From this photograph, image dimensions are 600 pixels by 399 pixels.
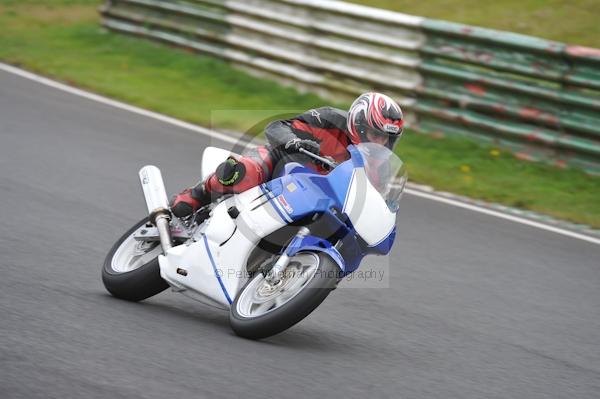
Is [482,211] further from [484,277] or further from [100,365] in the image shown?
[100,365]

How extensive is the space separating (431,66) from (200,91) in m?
3.16

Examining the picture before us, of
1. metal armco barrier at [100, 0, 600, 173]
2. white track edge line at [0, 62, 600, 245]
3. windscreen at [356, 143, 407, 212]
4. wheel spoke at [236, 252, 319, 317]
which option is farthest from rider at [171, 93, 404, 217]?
metal armco barrier at [100, 0, 600, 173]

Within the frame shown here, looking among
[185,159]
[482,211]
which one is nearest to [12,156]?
[185,159]

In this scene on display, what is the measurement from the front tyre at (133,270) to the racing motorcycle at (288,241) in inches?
2.7

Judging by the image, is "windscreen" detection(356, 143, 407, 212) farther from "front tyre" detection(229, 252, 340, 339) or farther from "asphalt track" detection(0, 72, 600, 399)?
"asphalt track" detection(0, 72, 600, 399)

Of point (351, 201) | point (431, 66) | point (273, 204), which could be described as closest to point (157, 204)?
point (273, 204)

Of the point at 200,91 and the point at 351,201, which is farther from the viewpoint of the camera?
the point at 200,91

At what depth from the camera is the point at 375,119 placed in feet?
17.7

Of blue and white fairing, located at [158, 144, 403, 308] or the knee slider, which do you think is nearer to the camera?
blue and white fairing, located at [158, 144, 403, 308]

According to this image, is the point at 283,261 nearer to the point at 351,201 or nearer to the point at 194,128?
the point at 351,201

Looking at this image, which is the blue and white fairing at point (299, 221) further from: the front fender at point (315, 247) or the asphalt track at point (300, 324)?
the asphalt track at point (300, 324)

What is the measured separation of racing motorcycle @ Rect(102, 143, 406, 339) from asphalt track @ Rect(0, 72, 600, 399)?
219mm

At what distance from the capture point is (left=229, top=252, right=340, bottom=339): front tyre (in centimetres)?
512

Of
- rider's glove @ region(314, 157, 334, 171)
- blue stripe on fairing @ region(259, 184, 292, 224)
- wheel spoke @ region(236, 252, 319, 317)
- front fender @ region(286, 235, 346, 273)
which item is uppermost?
rider's glove @ region(314, 157, 334, 171)
